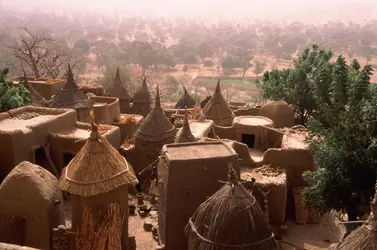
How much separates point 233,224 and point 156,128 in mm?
10531

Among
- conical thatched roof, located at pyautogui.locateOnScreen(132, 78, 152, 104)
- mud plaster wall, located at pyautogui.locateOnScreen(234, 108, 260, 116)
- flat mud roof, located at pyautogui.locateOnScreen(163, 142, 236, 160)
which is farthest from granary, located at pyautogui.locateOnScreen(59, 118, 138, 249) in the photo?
conical thatched roof, located at pyautogui.locateOnScreen(132, 78, 152, 104)

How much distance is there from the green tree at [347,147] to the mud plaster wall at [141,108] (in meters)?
18.2

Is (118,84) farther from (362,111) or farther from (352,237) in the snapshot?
(352,237)

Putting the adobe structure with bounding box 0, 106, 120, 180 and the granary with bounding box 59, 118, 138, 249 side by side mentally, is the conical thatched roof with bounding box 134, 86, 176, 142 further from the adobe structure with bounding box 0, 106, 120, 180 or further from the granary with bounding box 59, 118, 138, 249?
the granary with bounding box 59, 118, 138, 249

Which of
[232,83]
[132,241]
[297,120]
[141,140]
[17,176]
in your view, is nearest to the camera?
[17,176]

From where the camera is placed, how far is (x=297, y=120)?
96.2ft

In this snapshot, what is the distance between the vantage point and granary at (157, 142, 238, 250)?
1392 centimetres

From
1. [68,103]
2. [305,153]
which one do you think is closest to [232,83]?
[68,103]

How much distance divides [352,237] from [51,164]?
1357 cm

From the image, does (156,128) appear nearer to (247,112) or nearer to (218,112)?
(218,112)

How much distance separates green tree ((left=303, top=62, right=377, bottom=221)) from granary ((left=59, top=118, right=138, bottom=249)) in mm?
6091

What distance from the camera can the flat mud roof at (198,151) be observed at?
1427cm

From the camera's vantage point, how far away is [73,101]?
2452cm

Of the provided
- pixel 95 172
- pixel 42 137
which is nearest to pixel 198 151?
pixel 95 172
